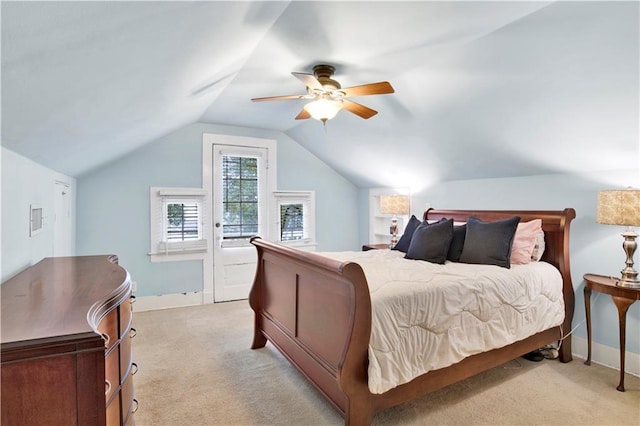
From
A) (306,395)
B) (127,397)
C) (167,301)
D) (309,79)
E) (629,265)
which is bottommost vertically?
(306,395)

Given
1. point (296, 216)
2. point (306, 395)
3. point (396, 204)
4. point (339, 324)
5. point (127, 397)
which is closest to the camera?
point (127, 397)

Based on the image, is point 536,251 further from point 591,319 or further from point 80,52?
point 80,52

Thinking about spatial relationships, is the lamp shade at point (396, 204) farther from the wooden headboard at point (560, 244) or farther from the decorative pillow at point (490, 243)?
the wooden headboard at point (560, 244)

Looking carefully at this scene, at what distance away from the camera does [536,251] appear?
302 cm

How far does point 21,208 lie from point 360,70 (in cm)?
253

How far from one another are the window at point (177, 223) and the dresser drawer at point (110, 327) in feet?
10.0

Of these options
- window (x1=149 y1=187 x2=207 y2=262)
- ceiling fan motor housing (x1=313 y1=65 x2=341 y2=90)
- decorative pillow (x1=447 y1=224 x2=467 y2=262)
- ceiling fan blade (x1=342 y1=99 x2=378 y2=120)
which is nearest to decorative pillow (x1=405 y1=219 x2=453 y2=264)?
decorative pillow (x1=447 y1=224 x2=467 y2=262)

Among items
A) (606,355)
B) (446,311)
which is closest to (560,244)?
(606,355)

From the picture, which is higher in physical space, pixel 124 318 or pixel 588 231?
pixel 588 231

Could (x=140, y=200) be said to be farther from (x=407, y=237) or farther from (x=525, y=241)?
(x=525, y=241)

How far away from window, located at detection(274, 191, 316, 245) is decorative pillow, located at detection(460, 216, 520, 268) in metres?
2.75

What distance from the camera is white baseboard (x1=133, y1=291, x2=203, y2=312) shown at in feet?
14.0

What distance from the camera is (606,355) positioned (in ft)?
9.43

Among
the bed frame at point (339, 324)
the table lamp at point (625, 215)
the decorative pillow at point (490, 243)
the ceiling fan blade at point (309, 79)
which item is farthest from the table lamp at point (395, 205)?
the ceiling fan blade at point (309, 79)
